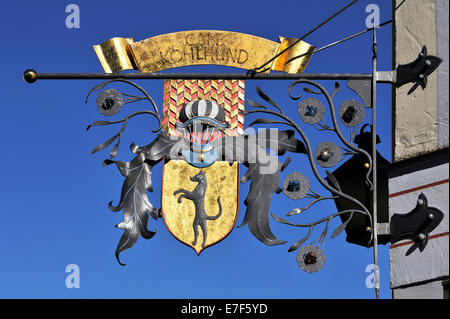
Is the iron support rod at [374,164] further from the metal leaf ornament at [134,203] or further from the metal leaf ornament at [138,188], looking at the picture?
the metal leaf ornament at [134,203]

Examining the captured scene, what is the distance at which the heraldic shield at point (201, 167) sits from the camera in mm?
9023

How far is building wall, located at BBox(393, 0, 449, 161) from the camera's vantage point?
8773 millimetres

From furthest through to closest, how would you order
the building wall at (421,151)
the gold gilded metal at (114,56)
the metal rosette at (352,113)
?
the gold gilded metal at (114,56), the metal rosette at (352,113), the building wall at (421,151)

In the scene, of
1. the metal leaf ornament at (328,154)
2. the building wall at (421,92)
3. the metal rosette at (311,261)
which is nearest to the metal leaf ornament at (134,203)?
the metal rosette at (311,261)

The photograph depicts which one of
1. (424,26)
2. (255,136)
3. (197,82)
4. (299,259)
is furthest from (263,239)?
(424,26)

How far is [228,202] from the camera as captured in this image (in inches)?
360

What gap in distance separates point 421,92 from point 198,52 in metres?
2.22

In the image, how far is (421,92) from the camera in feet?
29.4

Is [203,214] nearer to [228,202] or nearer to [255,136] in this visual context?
[228,202]

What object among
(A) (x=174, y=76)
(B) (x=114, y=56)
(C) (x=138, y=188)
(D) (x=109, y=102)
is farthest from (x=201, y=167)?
(B) (x=114, y=56)

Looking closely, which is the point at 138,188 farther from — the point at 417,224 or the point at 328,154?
the point at 417,224

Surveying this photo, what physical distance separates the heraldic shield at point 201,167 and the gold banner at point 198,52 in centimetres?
37
